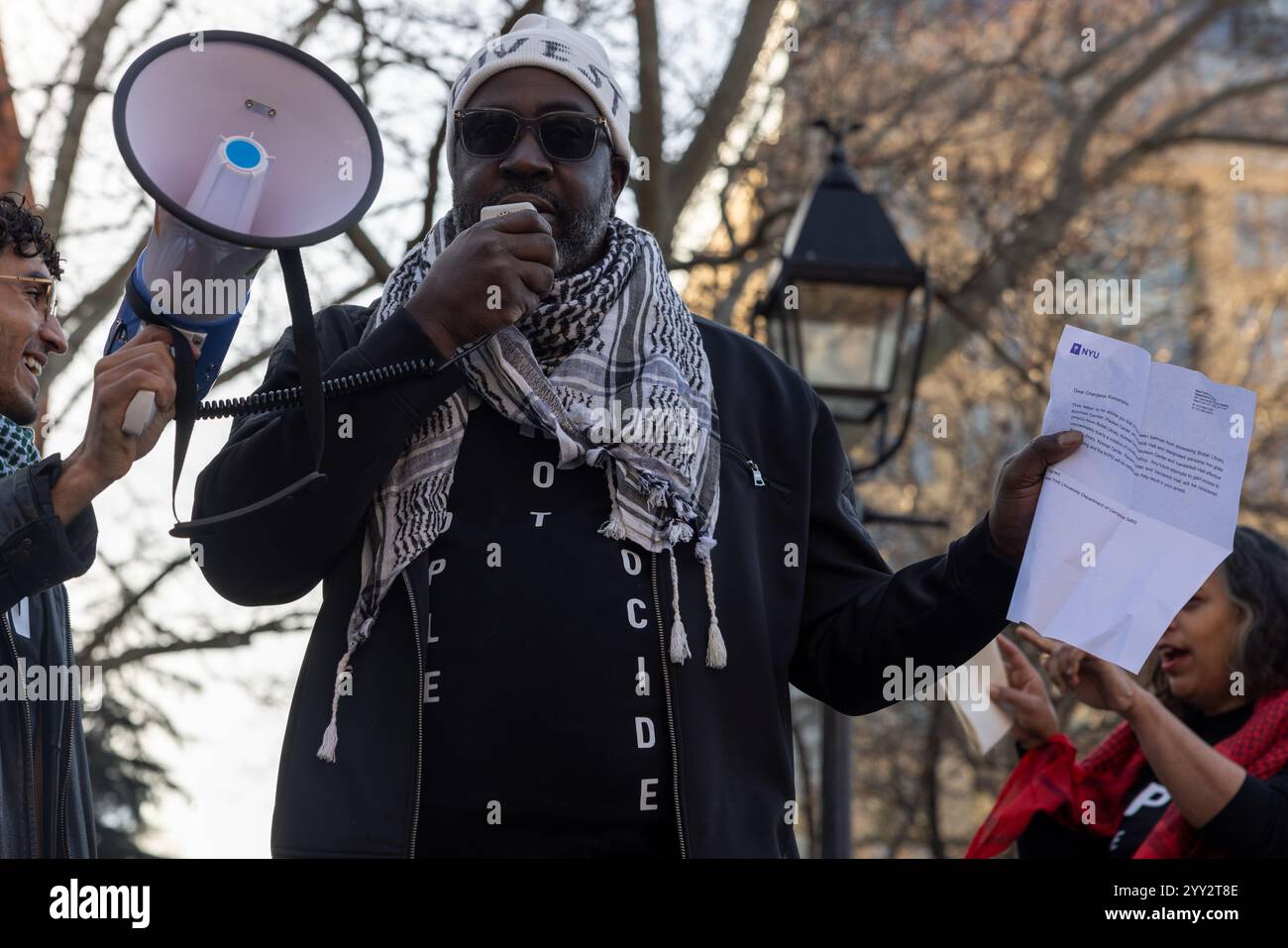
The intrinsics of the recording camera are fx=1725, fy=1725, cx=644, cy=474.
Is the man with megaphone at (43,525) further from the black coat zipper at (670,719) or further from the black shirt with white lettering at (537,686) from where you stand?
the black coat zipper at (670,719)

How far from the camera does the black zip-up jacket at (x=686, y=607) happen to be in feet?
8.27

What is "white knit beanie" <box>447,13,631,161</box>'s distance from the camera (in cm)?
306

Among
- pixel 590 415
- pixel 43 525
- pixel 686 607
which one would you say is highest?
pixel 590 415

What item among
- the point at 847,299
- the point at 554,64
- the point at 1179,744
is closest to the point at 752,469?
the point at 554,64

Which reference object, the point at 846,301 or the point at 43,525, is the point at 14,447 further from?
the point at 846,301

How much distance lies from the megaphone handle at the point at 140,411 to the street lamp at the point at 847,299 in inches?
150

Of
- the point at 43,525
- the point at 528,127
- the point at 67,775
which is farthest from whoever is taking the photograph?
the point at 67,775

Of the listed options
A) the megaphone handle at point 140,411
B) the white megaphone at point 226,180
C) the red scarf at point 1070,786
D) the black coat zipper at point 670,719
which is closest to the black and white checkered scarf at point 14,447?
the white megaphone at point 226,180

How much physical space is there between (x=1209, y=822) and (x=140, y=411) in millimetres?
2578

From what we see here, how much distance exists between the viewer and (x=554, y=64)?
3049 mm

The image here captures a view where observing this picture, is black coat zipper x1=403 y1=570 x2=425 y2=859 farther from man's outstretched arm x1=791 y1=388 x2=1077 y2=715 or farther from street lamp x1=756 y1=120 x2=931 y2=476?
street lamp x1=756 y1=120 x2=931 y2=476

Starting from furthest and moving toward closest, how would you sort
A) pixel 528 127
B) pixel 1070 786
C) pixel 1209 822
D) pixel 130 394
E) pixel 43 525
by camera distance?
pixel 1070 786, pixel 1209 822, pixel 528 127, pixel 43 525, pixel 130 394
